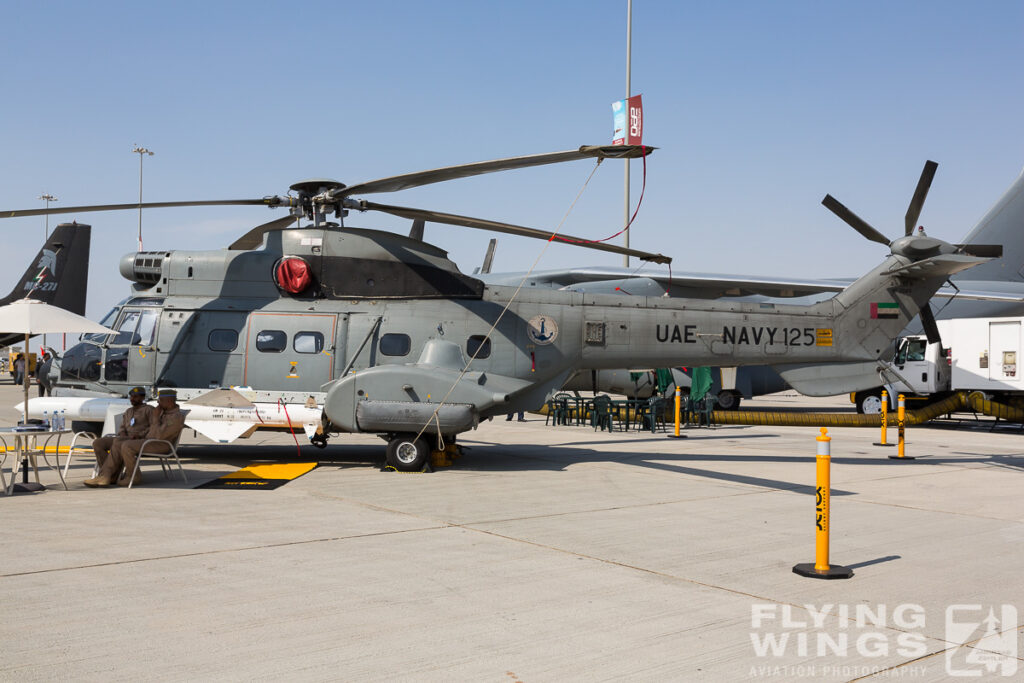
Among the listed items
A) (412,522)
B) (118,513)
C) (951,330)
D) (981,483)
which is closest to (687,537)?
(412,522)

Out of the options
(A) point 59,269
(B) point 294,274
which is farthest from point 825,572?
(A) point 59,269

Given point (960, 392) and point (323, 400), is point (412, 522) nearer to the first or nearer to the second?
point (323, 400)

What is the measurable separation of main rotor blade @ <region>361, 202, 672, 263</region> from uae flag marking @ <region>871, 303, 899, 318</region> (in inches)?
158

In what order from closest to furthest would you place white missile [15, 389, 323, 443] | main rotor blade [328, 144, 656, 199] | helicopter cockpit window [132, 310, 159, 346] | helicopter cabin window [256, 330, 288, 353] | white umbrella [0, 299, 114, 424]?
main rotor blade [328, 144, 656, 199] < white umbrella [0, 299, 114, 424] < white missile [15, 389, 323, 443] < helicopter cabin window [256, 330, 288, 353] < helicopter cockpit window [132, 310, 159, 346]

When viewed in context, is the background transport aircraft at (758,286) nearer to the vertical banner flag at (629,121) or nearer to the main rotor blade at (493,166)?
the vertical banner flag at (629,121)

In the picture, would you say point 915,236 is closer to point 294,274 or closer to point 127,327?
point 294,274

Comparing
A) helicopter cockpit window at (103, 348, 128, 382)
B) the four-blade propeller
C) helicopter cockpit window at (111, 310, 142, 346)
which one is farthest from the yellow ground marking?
the four-blade propeller

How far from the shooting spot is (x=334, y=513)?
27.3 ft

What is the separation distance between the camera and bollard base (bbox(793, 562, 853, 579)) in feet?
19.5

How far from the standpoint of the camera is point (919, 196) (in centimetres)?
1288

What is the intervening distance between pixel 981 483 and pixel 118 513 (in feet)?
36.3

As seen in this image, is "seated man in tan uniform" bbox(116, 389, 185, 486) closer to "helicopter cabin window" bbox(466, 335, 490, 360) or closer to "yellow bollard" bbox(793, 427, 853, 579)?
"helicopter cabin window" bbox(466, 335, 490, 360)

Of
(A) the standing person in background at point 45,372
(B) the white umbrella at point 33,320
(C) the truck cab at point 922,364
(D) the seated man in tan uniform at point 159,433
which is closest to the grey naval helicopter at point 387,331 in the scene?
(A) the standing person in background at point 45,372

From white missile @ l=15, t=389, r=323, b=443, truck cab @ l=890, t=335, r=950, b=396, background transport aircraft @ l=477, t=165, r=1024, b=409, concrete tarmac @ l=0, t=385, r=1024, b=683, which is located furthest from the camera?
background transport aircraft @ l=477, t=165, r=1024, b=409
